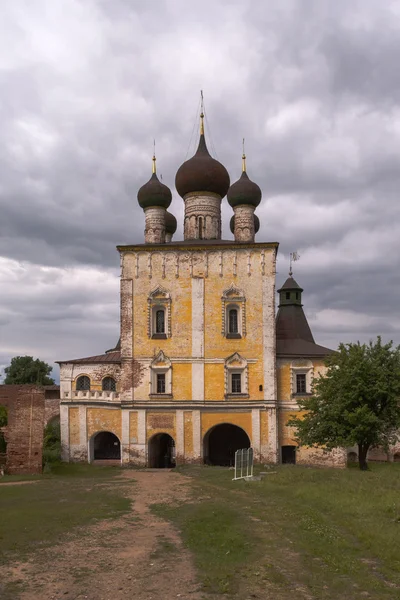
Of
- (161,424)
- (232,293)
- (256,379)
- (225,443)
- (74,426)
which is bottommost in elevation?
(225,443)

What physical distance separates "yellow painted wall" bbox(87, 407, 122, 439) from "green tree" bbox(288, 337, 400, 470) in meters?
10.6

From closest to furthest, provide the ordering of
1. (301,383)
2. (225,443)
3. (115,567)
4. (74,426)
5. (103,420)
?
(115,567) < (301,383) < (103,420) < (74,426) < (225,443)

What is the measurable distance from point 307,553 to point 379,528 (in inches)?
100

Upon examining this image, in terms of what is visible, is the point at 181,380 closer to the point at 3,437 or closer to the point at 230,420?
the point at 230,420

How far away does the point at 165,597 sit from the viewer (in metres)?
8.64

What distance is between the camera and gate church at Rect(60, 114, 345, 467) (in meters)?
30.2

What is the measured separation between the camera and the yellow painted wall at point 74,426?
31.6 m

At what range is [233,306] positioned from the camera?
101ft

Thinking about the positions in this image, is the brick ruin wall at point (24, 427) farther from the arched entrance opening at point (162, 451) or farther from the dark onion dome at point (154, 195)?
the dark onion dome at point (154, 195)

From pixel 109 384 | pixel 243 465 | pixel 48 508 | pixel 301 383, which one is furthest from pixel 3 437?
pixel 301 383

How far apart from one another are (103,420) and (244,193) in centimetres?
1510

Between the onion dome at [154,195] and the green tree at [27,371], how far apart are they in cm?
3060

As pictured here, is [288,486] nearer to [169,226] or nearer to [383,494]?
[383,494]

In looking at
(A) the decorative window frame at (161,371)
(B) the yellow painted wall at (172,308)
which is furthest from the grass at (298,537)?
A: (B) the yellow painted wall at (172,308)
